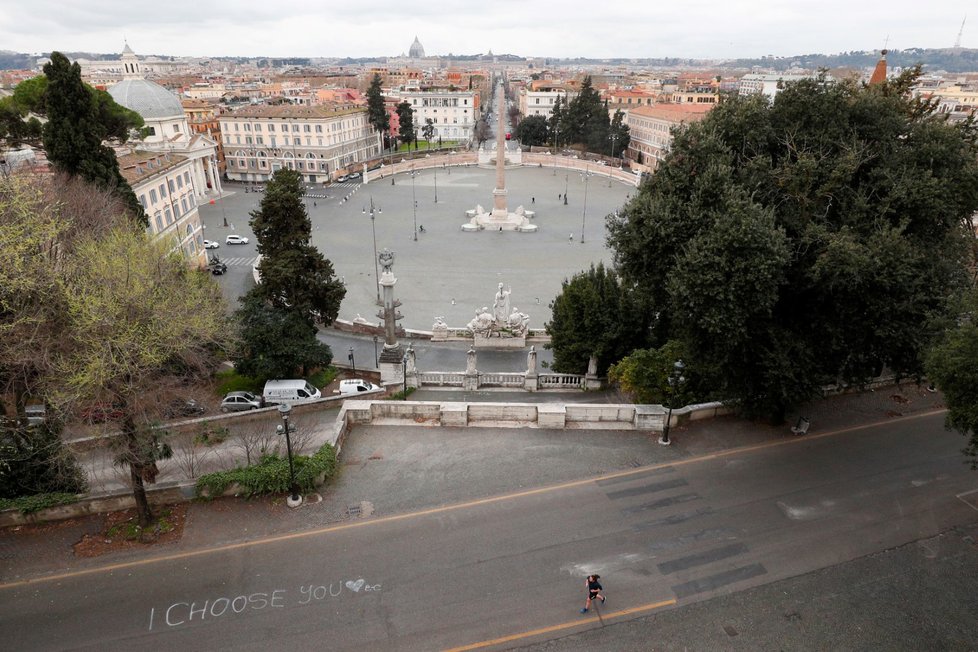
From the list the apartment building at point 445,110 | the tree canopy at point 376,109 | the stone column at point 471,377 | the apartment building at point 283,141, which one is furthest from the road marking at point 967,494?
the apartment building at point 445,110

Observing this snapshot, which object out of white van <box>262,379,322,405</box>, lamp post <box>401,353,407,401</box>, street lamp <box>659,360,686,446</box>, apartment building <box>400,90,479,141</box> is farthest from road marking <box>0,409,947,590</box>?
apartment building <box>400,90,479,141</box>

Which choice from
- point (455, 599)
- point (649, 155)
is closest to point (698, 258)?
point (455, 599)

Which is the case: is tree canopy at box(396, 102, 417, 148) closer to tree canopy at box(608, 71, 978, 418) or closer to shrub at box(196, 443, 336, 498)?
tree canopy at box(608, 71, 978, 418)

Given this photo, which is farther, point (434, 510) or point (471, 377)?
point (471, 377)

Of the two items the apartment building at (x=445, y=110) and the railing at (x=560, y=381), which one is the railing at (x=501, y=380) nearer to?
the railing at (x=560, y=381)

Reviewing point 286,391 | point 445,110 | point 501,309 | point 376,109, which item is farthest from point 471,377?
point 445,110

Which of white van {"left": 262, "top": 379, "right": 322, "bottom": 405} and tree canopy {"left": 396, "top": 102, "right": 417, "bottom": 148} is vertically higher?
tree canopy {"left": 396, "top": 102, "right": 417, "bottom": 148}

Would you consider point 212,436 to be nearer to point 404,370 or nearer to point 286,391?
point 286,391
